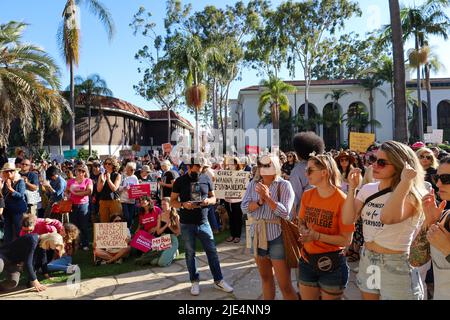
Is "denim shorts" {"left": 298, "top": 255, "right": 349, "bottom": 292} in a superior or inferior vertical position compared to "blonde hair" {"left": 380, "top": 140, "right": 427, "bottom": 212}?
inferior

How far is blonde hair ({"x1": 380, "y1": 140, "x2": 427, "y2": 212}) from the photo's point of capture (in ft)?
8.08

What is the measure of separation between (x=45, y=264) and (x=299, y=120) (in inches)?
1286

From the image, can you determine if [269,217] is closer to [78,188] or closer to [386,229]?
[386,229]

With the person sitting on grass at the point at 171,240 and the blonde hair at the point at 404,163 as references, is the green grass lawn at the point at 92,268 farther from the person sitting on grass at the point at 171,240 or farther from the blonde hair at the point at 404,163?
the blonde hair at the point at 404,163

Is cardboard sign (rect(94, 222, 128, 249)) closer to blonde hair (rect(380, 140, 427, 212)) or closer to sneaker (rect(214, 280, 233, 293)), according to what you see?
sneaker (rect(214, 280, 233, 293))

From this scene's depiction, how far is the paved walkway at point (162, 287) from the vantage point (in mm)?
4797

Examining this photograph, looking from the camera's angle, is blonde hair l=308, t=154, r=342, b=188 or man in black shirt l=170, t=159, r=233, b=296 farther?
man in black shirt l=170, t=159, r=233, b=296

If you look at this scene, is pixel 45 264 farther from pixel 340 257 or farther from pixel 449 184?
pixel 449 184

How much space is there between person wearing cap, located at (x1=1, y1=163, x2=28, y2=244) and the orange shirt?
5.74 meters

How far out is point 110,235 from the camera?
655cm

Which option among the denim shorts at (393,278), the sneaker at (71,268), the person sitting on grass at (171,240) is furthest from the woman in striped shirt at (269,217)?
the sneaker at (71,268)

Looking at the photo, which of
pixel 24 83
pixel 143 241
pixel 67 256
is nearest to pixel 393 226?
pixel 143 241

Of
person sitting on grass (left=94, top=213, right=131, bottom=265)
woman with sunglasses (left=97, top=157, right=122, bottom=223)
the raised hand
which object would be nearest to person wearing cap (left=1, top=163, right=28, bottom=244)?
woman with sunglasses (left=97, top=157, right=122, bottom=223)

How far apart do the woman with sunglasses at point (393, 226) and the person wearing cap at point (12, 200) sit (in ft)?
20.6
